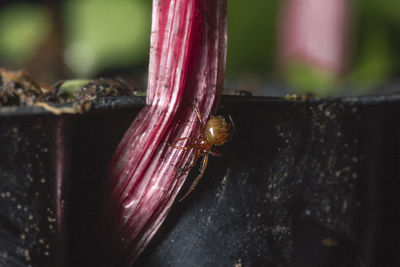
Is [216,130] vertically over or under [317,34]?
under

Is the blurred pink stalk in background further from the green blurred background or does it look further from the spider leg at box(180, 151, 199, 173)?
the spider leg at box(180, 151, 199, 173)

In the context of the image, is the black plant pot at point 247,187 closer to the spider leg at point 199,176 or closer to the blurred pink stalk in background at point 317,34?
the spider leg at point 199,176

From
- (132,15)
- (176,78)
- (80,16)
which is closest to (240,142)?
(176,78)

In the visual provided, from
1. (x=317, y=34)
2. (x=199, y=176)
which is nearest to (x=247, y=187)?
(x=199, y=176)

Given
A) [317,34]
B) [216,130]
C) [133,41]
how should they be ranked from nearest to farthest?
[216,130]
[317,34]
[133,41]

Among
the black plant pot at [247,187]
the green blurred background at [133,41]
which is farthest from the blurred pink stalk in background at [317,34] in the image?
the black plant pot at [247,187]

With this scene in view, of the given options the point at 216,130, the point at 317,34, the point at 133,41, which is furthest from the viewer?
the point at 133,41

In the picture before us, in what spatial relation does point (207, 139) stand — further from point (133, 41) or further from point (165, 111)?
point (133, 41)
